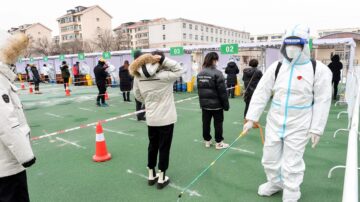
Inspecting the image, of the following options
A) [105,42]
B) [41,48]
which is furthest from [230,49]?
[41,48]

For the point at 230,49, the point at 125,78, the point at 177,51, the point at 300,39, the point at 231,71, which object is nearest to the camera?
the point at 300,39

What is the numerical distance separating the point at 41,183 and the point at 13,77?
2344 mm

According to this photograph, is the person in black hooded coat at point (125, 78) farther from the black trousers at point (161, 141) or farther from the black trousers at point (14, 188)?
the black trousers at point (14, 188)

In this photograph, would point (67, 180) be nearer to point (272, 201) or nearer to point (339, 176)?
point (272, 201)

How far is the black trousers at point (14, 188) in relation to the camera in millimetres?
1969

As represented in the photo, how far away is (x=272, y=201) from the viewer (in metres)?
3.02

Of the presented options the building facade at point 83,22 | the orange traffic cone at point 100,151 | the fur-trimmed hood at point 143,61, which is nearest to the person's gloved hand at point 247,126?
the fur-trimmed hood at point 143,61

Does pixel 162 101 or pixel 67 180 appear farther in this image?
pixel 67 180

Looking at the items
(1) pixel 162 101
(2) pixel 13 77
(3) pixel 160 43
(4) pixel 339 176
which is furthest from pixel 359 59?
(3) pixel 160 43

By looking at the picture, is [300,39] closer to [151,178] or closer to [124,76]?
[151,178]

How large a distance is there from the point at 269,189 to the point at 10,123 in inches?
113

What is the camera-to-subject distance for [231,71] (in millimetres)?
11297

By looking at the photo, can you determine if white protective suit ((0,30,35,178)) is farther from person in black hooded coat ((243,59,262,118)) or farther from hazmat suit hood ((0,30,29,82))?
person in black hooded coat ((243,59,262,118))

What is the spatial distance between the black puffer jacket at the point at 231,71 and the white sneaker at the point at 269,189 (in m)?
8.56
